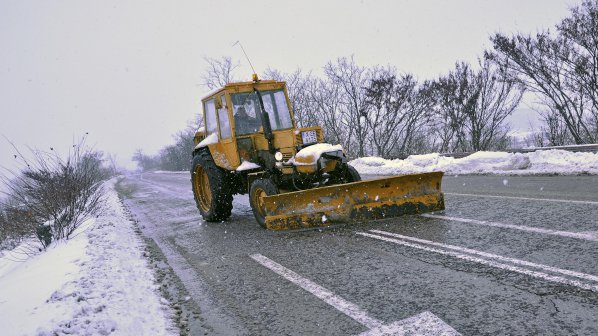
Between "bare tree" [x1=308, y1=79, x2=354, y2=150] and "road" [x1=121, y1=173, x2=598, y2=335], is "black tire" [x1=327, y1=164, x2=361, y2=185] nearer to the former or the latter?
"road" [x1=121, y1=173, x2=598, y2=335]

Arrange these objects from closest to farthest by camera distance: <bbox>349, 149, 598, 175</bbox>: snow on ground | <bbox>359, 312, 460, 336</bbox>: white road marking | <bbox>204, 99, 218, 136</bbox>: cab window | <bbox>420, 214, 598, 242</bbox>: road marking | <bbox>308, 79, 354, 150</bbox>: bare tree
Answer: <bbox>359, 312, 460, 336</bbox>: white road marking, <bbox>420, 214, 598, 242</bbox>: road marking, <bbox>204, 99, 218, 136</bbox>: cab window, <bbox>349, 149, 598, 175</bbox>: snow on ground, <bbox>308, 79, 354, 150</bbox>: bare tree

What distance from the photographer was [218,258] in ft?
15.0

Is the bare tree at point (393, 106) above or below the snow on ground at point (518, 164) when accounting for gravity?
above

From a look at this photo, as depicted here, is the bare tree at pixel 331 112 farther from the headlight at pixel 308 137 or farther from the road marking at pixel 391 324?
the road marking at pixel 391 324

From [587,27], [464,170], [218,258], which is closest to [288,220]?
[218,258]

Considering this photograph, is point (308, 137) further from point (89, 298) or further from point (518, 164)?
point (518, 164)

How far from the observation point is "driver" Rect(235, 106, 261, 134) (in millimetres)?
6441

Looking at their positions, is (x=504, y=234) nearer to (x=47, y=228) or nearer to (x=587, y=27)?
(x=47, y=228)

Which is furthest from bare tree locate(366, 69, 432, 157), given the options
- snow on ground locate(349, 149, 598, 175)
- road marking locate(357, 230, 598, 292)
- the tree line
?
road marking locate(357, 230, 598, 292)

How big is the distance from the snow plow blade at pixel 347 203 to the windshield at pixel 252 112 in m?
1.68

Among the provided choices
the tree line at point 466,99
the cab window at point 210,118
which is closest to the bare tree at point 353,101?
the tree line at point 466,99

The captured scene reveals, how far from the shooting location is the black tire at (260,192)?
5477 mm

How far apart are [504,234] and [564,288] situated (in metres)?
1.51

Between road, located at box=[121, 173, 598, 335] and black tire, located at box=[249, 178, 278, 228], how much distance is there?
0.31 m
